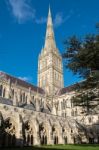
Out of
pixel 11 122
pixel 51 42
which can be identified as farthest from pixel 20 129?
pixel 51 42

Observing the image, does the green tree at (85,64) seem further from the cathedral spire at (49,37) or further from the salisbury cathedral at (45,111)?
the cathedral spire at (49,37)

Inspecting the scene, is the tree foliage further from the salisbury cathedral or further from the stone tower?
the stone tower

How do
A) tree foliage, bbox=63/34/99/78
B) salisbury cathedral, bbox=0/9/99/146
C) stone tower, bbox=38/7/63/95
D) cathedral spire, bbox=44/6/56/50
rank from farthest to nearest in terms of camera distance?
cathedral spire, bbox=44/6/56/50
stone tower, bbox=38/7/63/95
salisbury cathedral, bbox=0/9/99/146
tree foliage, bbox=63/34/99/78

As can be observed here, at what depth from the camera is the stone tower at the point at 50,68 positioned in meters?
66.4

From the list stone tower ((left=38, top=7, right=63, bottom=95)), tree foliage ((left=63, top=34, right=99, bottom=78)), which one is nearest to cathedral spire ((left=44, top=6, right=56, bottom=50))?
stone tower ((left=38, top=7, right=63, bottom=95))

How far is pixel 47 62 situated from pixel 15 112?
136 ft

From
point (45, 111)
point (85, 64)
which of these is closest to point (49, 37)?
point (45, 111)

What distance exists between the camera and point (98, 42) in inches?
883

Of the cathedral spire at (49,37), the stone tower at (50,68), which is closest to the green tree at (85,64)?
the stone tower at (50,68)

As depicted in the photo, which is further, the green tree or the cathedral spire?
the cathedral spire

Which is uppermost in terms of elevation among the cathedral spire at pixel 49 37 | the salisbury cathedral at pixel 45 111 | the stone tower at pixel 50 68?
the cathedral spire at pixel 49 37

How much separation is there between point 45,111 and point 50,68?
82.9 ft

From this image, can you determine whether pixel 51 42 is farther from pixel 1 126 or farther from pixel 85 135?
pixel 1 126

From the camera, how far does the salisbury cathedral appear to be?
30.1 m
